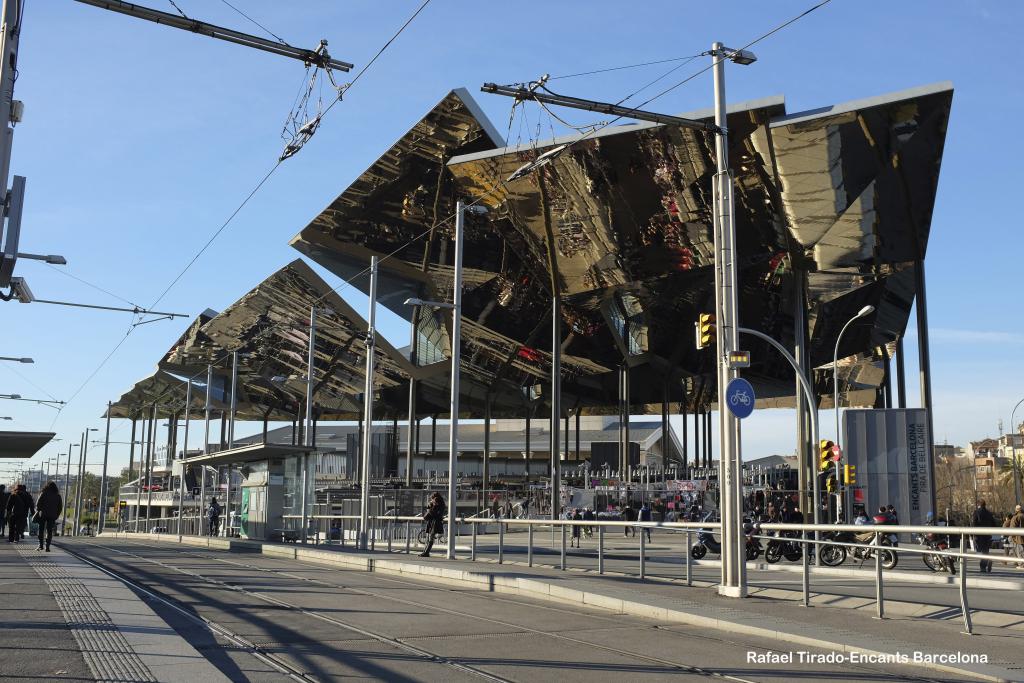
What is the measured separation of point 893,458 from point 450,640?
22.6m

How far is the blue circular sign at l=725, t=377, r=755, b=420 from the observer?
524 inches

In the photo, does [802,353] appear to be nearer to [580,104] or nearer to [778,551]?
[778,551]

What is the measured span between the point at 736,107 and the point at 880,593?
18744mm

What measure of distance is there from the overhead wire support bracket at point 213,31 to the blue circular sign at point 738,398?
255 inches

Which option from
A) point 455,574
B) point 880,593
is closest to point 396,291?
point 455,574

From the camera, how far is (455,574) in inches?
683

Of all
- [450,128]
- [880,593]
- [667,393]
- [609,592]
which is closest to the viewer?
[880,593]

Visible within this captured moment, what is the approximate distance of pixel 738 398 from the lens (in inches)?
526

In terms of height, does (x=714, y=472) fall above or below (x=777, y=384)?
below

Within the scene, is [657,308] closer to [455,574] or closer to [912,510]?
[912,510]

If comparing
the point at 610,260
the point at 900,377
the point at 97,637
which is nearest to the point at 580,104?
the point at 97,637

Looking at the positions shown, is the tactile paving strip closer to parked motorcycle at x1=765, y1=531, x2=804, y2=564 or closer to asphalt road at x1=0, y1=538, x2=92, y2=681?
asphalt road at x1=0, y1=538, x2=92, y2=681

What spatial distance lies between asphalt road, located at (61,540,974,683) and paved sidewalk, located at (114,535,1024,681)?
370 mm

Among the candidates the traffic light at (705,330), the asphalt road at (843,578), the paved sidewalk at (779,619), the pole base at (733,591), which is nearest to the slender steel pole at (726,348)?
the pole base at (733,591)
